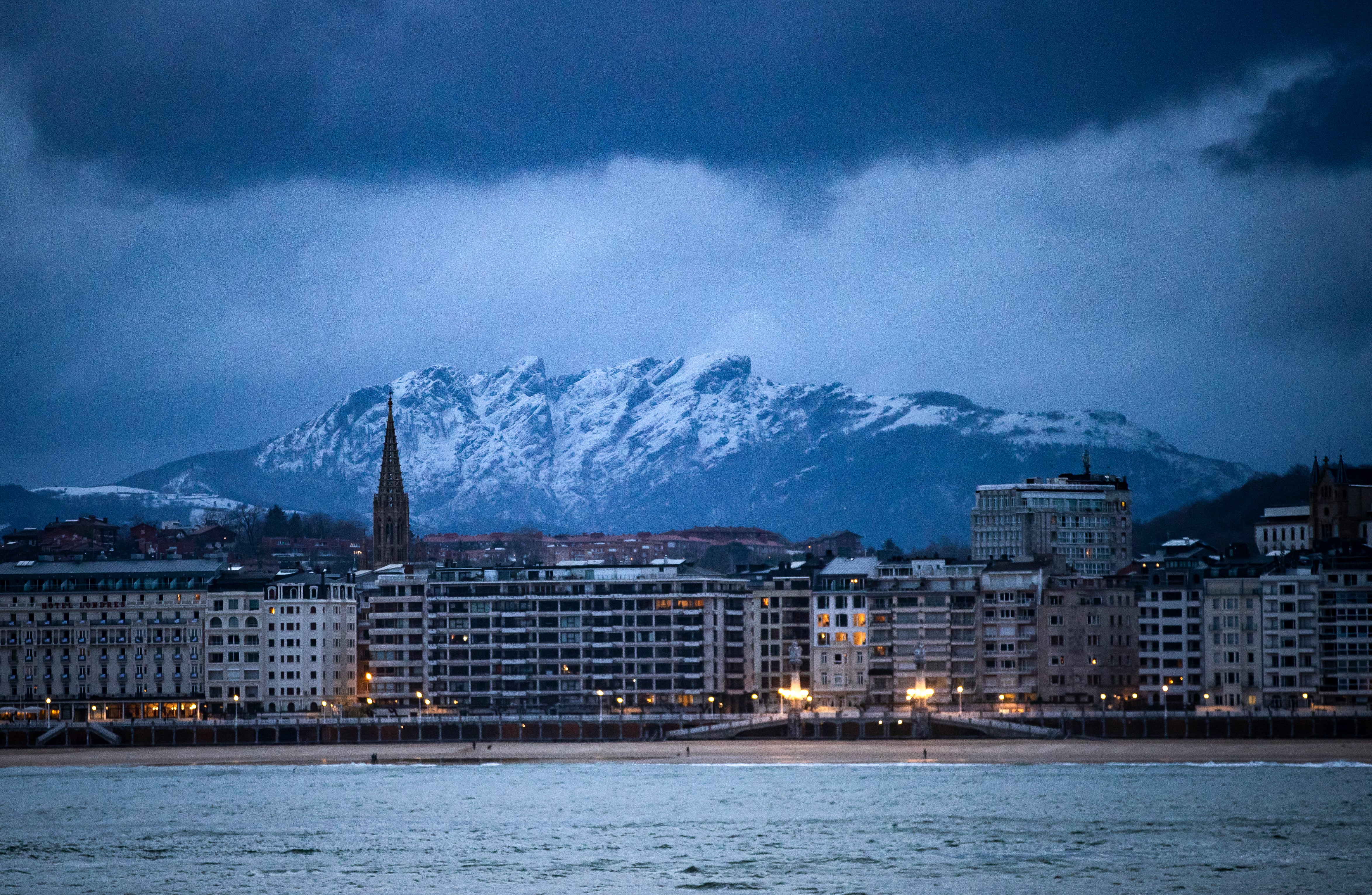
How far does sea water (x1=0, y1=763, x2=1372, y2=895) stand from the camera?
10106cm

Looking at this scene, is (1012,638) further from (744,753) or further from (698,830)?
(698,830)

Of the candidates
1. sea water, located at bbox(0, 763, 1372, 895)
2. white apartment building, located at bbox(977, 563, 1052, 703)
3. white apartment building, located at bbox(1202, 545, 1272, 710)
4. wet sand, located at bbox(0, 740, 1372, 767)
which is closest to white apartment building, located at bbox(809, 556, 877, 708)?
white apartment building, located at bbox(977, 563, 1052, 703)

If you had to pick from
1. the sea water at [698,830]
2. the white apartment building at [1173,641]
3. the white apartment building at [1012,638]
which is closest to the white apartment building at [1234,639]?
the white apartment building at [1173,641]

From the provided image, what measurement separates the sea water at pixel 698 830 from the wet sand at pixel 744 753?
2.53 meters

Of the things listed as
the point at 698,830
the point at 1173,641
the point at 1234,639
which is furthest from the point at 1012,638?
the point at 698,830

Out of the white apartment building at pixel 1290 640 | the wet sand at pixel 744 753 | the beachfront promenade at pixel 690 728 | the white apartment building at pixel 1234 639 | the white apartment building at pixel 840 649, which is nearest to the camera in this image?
the wet sand at pixel 744 753

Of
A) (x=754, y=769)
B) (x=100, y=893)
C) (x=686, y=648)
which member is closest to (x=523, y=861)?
(x=100, y=893)

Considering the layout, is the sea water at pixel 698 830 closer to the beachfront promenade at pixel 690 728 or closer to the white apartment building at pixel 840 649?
the beachfront promenade at pixel 690 728

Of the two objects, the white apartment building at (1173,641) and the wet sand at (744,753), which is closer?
the wet sand at (744,753)

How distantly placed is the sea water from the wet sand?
99.8 inches

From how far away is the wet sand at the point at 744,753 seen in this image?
6152 inches

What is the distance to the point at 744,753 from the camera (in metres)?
166

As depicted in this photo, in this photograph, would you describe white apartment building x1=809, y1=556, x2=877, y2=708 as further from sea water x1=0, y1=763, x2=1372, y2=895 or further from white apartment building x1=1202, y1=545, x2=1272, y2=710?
sea water x1=0, y1=763, x2=1372, y2=895

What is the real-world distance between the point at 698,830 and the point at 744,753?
47719 mm
